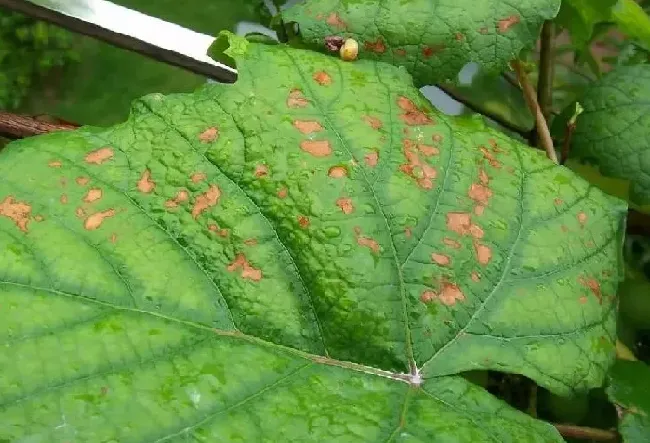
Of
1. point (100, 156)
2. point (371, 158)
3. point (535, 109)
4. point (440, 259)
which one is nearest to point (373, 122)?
point (371, 158)

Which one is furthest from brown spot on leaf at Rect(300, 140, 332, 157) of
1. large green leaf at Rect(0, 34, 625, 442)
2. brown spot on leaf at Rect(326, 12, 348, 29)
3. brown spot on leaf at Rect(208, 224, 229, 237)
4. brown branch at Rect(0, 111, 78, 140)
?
brown branch at Rect(0, 111, 78, 140)

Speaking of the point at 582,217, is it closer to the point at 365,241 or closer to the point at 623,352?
the point at 365,241

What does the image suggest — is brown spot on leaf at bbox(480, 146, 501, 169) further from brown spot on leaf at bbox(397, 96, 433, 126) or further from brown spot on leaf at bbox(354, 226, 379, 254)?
brown spot on leaf at bbox(354, 226, 379, 254)

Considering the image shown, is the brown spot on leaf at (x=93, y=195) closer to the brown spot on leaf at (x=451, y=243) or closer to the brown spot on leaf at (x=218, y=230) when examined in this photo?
the brown spot on leaf at (x=218, y=230)

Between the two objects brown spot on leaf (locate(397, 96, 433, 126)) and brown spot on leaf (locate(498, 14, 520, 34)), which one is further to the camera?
brown spot on leaf (locate(498, 14, 520, 34))

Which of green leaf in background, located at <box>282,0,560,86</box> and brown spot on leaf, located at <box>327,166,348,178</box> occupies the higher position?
green leaf in background, located at <box>282,0,560,86</box>

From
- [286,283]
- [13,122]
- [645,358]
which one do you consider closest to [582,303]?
[286,283]
